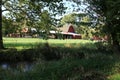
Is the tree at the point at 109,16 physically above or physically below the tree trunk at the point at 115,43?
above

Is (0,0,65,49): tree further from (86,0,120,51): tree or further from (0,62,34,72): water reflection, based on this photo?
(0,62,34,72): water reflection

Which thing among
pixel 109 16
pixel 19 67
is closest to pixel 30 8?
pixel 109 16

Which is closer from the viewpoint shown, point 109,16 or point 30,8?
point 109,16

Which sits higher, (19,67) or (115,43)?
(115,43)

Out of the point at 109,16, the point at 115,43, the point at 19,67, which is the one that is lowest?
the point at 19,67

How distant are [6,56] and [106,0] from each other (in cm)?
823

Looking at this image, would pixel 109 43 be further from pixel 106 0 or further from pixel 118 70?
pixel 118 70

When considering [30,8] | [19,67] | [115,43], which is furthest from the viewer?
[30,8]

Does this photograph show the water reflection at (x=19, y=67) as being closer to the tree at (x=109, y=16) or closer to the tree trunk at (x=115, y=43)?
the tree at (x=109, y=16)

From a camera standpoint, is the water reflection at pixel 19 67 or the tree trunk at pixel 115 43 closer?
the water reflection at pixel 19 67

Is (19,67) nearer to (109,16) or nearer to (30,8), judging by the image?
(109,16)

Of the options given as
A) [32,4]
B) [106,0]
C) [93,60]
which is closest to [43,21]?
[32,4]

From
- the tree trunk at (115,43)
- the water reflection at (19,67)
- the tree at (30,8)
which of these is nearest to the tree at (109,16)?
the tree trunk at (115,43)

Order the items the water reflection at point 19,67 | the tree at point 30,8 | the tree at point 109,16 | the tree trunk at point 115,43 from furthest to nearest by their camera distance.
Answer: the tree at point 30,8
the tree trunk at point 115,43
the tree at point 109,16
the water reflection at point 19,67
